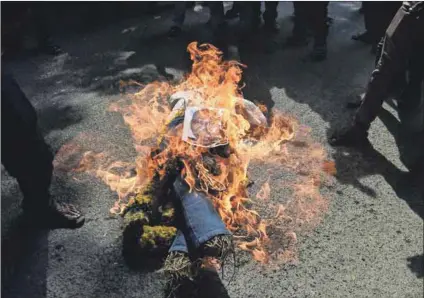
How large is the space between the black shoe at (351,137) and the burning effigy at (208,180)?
0.31 meters

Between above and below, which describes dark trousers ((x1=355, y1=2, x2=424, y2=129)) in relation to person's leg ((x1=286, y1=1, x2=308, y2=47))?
above

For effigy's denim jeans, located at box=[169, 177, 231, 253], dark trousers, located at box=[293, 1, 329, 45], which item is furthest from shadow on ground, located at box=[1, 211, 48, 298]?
dark trousers, located at box=[293, 1, 329, 45]

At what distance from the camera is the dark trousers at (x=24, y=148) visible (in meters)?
3.65

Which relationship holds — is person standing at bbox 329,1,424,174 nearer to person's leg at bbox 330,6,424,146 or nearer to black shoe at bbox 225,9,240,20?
person's leg at bbox 330,6,424,146

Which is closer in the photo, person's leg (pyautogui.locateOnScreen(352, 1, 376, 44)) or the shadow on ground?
the shadow on ground

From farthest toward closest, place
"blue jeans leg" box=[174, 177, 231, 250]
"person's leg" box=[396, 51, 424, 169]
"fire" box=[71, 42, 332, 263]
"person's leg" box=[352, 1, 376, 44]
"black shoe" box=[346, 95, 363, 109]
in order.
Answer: "person's leg" box=[352, 1, 376, 44] < "black shoe" box=[346, 95, 363, 109] < "person's leg" box=[396, 51, 424, 169] < "fire" box=[71, 42, 332, 263] < "blue jeans leg" box=[174, 177, 231, 250]

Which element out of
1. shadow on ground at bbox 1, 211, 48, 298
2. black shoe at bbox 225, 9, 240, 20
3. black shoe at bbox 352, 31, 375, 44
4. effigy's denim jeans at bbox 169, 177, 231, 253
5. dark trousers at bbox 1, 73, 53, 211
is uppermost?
dark trousers at bbox 1, 73, 53, 211

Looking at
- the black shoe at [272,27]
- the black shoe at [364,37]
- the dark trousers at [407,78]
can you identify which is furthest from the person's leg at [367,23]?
the dark trousers at [407,78]

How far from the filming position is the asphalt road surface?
366cm

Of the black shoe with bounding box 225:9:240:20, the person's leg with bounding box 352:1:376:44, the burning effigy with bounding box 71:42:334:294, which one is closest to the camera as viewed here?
the burning effigy with bounding box 71:42:334:294

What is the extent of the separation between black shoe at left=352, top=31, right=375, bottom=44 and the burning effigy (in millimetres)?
3589

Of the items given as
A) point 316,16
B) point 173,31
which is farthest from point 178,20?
point 316,16

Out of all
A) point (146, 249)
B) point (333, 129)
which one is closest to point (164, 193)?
point (146, 249)

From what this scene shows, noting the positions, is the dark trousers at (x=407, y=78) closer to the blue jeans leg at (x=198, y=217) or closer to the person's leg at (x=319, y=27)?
the person's leg at (x=319, y=27)
